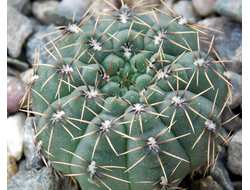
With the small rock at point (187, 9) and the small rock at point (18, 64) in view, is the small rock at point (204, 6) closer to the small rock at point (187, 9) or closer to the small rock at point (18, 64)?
the small rock at point (187, 9)

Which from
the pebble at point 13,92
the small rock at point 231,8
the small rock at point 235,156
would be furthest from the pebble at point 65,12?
the small rock at point 235,156

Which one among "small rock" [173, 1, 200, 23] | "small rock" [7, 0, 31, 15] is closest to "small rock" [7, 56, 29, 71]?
"small rock" [7, 0, 31, 15]

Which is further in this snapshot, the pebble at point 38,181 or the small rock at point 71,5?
the small rock at point 71,5

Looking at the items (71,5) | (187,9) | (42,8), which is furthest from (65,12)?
(187,9)

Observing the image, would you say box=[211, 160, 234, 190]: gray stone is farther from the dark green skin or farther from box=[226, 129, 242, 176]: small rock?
the dark green skin

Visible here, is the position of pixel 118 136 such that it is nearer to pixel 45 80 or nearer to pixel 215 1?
pixel 45 80

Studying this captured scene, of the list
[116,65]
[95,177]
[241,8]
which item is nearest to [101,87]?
[116,65]

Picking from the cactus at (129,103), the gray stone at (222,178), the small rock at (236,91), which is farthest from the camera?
A: the small rock at (236,91)
